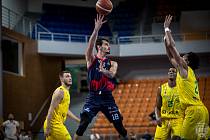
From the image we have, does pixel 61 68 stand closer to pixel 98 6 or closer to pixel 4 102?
pixel 4 102

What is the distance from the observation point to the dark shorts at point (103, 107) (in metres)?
6.81

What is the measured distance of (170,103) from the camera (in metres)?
7.38

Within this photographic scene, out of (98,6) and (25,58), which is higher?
(98,6)

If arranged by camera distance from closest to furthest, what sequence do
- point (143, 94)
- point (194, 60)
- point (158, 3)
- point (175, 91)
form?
point (194, 60) → point (175, 91) → point (143, 94) → point (158, 3)

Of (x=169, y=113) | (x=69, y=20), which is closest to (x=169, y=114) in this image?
(x=169, y=113)

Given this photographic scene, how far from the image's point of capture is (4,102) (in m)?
17.6

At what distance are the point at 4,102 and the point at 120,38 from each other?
7.02 meters

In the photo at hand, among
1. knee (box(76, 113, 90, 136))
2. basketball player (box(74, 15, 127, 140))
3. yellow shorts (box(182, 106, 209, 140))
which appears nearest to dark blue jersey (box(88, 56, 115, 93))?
basketball player (box(74, 15, 127, 140))

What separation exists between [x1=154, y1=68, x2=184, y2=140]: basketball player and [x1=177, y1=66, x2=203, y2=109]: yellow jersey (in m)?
1.06

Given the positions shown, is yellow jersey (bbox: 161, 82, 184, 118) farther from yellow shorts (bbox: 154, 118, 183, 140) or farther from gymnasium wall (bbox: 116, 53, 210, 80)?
gymnasium wall (bbox: 116, 53, 210, 80)

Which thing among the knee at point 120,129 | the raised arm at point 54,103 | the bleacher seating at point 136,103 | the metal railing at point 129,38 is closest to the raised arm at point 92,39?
the raised arm at point 54,103

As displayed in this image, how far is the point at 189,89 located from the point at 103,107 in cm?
140

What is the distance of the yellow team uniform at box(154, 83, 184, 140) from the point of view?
23.8ft

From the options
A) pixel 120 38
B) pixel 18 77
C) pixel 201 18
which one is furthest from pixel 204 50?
pixel 18 77
